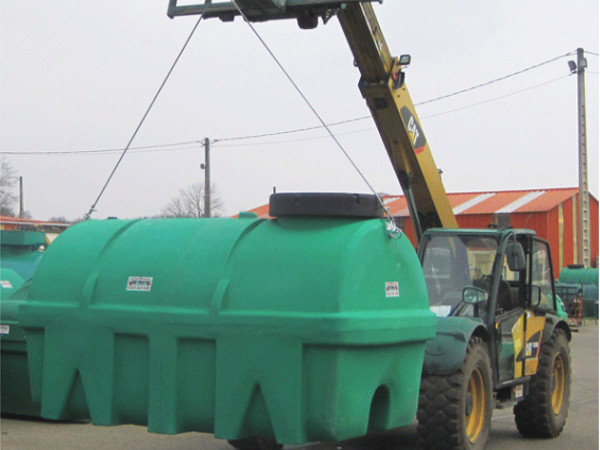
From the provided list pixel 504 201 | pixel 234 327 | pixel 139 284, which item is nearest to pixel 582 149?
pixel 504 201

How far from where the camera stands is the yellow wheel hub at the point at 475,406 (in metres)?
6.89

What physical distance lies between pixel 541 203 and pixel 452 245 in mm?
33847

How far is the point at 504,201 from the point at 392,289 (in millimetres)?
39273

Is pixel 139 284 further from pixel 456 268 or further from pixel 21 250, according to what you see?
pixel 21 250

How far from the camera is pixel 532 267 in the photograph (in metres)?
8.42

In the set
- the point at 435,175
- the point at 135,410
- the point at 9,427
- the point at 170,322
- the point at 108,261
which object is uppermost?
the point at 435,175

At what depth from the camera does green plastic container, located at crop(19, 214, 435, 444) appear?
14.7ft

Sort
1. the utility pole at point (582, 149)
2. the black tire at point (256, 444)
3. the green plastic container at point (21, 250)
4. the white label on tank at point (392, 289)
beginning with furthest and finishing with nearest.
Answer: the utility pole at point (582, 149)
the green plastic container at point (21, 250)
the black tire at point (256, 444)
the white label on tank at point (392, 289)

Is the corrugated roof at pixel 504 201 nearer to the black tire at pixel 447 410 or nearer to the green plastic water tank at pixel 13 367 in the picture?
the green plastic water tank at pixel 13 367

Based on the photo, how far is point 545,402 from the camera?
26.9 feet

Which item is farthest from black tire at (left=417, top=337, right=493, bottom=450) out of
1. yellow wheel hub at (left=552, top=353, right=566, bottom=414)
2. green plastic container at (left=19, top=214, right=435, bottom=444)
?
yellow wheel hub at (left=552, top=353, right=566, bottom=414)

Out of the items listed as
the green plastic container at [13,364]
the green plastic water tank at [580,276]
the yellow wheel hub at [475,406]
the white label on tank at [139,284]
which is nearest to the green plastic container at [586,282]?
the green plastic water tank at [580,276]

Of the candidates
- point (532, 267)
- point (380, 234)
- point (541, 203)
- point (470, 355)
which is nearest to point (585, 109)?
point (541, 203)

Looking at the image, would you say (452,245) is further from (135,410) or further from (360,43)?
(135,410)
